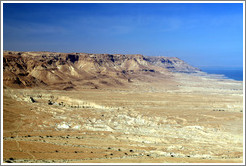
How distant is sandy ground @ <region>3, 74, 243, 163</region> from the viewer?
17.1m

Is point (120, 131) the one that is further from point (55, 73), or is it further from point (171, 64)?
point (171, 64)

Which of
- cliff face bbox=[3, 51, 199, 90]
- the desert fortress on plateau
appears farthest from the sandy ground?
cliff face bbox=[3, 51, 199, 90]

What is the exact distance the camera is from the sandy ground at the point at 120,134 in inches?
672

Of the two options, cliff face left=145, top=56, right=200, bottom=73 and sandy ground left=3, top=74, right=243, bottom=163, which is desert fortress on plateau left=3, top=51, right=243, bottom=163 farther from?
cliff face left=145, top=56, right=200, bottom=73

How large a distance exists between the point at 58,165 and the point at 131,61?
362 feet

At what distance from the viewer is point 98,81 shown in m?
68.9

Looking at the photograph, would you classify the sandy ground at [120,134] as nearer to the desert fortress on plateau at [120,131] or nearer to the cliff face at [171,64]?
the desert fortress on plateau at [120,131]

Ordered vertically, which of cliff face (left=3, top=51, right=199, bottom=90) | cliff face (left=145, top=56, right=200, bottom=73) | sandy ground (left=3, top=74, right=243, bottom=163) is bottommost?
sandy ground (left=3, top=74, right=243, bottom=163)

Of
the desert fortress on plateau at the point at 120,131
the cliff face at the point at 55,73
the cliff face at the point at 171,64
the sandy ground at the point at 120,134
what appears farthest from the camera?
the cliff face at the point at 171,64

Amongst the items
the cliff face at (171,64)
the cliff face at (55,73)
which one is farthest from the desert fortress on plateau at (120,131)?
the cliff face at (171,64)

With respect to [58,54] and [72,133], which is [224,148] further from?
[58,54]

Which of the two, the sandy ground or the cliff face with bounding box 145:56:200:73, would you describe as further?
the cliff face with bounding box 145:56:200:73

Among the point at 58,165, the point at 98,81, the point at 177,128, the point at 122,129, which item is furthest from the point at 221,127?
the point at 98,81

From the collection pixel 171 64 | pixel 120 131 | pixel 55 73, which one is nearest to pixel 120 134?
pixel 120 131
